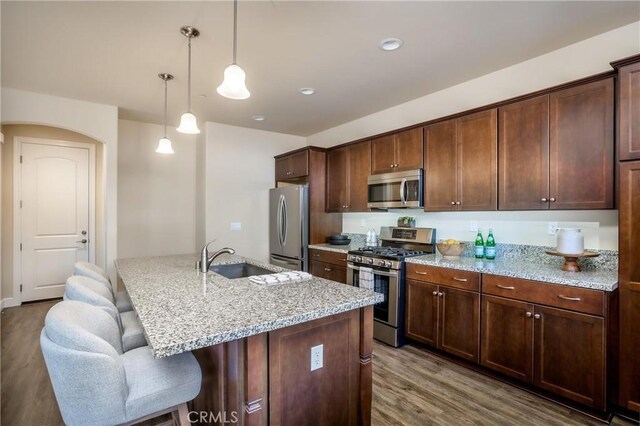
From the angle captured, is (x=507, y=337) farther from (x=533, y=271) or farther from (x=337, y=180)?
(x=337, y=180)

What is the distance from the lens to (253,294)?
5.64ft

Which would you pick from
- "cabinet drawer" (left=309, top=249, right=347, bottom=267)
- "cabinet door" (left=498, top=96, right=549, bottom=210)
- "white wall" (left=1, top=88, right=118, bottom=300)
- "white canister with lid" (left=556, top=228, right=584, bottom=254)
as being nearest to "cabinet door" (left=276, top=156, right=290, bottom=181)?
"cabinet drawer" (left=309, top=249, right=347, bottom=267)

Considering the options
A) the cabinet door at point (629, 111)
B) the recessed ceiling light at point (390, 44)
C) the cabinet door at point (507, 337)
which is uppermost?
the recessed ceiling light at point (390, 44)

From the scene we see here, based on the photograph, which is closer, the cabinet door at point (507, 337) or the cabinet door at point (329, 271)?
the cabinet door at point (507, 337)

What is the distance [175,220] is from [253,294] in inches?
148

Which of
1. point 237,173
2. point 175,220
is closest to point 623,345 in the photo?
point 237,173

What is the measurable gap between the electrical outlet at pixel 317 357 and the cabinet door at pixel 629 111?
2.21 meters

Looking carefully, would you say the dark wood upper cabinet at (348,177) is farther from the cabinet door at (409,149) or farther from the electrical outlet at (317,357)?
the electrical outlet at (317,357)

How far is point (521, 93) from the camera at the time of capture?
9.34 feet

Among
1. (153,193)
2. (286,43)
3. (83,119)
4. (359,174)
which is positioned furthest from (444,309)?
(83,119)

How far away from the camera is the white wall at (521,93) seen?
7.81 ft

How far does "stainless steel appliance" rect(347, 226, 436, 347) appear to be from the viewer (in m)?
3.12

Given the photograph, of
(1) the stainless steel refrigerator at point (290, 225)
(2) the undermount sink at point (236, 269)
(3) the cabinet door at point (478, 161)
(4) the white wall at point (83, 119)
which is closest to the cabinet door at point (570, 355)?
(3) the cabinet door at point (478, 161)

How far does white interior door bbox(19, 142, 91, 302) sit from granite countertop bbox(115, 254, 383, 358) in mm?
3332
